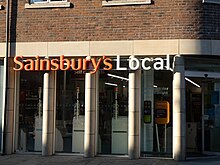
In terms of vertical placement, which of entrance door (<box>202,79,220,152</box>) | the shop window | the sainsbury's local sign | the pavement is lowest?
the pavement

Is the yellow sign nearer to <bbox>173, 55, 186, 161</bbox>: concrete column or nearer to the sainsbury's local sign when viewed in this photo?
<bbox>173, 55, 186, 161</bbox>: concrete column

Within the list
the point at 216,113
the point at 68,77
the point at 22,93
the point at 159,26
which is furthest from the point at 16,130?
the point at 216,113

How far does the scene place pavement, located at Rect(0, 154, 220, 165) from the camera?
1062cm

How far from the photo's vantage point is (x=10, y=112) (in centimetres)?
1205

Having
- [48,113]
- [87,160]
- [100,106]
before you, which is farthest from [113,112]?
[48,113]

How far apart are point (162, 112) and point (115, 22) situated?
3030 millimetres

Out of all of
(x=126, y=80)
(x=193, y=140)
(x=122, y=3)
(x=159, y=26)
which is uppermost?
(x=122, y=3)

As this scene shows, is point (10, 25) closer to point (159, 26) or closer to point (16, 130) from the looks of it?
point (16, 130)

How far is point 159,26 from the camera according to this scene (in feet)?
36.7

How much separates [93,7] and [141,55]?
207 centimetres

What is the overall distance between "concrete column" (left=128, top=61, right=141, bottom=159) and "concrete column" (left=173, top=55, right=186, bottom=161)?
3.53 feet

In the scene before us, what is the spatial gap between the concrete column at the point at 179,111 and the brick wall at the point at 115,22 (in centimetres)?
92

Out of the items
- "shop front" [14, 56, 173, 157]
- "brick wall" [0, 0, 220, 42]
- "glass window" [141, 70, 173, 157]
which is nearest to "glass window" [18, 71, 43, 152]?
"shop front" [14, 56, 173, 157]

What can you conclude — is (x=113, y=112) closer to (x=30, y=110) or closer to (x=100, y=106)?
(x=100, y=106)
